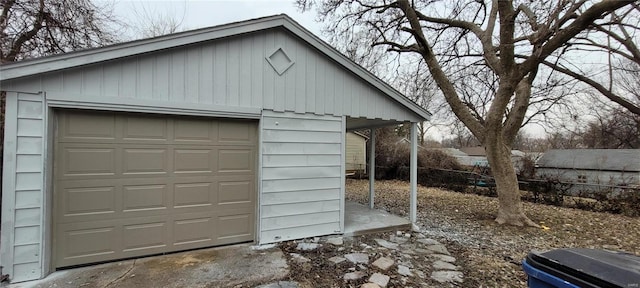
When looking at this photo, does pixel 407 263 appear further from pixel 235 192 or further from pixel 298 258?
pixel 235 192

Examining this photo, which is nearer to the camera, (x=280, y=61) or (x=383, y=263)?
(x=383, y=263)

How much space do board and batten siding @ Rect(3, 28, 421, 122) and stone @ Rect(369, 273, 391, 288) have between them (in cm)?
263

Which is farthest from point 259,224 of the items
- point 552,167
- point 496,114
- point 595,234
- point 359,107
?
point 552,167

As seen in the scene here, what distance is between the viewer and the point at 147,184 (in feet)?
12.6

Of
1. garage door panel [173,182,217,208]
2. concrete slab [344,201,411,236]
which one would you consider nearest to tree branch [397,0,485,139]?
concrete slab [344,201,411,236]

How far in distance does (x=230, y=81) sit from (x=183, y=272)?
260 cm

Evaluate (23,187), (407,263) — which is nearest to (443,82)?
(407,263)

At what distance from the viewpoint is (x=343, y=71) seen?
5.03m

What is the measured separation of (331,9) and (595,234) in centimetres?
842

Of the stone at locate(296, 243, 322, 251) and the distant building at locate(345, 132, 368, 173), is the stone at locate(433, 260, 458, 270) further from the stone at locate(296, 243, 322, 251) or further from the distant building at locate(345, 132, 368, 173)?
the distant building at locate(345, 132, 368, 173)

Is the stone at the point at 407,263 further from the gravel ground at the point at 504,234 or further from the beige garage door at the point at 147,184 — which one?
the beige garage door at the point at 147,184

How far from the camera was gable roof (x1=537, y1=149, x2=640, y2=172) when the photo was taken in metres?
13.1

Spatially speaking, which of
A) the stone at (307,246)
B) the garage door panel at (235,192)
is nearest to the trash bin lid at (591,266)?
the stone at (307,246)

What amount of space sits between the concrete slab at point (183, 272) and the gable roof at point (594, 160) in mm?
15534
